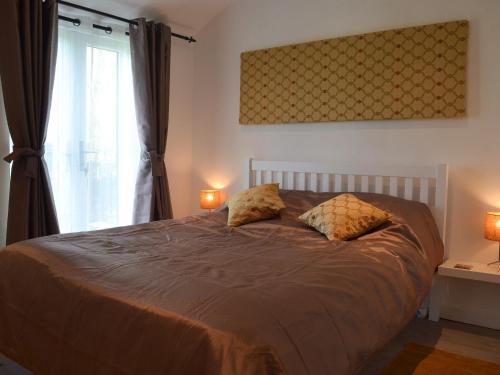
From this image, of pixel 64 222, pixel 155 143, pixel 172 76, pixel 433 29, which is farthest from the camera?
pixel 172 76

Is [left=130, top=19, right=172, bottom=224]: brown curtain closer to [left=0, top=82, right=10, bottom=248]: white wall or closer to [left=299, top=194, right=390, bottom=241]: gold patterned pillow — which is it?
[left=0, top=82, right=10, bottom=248]: white wall

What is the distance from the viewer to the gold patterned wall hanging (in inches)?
115

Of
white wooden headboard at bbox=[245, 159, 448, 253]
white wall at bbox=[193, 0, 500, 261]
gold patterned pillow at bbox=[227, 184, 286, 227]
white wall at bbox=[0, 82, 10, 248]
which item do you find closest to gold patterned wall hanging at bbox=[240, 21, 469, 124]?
white wall at bbox=[193, 0, 500, 261]

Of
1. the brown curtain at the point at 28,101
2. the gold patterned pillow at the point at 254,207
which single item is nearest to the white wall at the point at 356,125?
the gold patterned pillow at the point at 254,207

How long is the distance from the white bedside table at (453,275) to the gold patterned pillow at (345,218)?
1.77 ft

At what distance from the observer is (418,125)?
3070mm

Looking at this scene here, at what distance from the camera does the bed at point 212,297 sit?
51.3 inches

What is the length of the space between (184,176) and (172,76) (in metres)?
0.97

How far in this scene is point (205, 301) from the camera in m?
1.44

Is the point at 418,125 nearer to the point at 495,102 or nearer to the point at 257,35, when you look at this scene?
Answer: the point at 495,102

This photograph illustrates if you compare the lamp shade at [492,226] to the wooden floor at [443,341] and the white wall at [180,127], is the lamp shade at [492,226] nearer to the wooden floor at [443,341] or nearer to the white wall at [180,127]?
the wooden floor at [443,341]

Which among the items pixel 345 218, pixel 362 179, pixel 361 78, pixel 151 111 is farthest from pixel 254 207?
pixel 151 111

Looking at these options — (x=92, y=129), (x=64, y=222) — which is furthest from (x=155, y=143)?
(x=64, y=222)

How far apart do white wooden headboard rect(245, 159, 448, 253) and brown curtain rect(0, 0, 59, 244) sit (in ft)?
5.37
